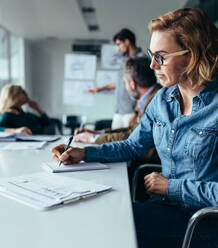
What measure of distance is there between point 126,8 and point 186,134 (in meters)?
2.95

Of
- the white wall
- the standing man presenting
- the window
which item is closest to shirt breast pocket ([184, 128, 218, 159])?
the standing man presenting

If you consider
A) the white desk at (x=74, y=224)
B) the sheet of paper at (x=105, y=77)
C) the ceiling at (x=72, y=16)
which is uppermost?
the ceiling at (x=72, y=16)

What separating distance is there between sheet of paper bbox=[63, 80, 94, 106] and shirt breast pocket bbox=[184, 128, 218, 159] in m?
3.51

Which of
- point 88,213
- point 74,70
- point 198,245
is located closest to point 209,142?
point 198,245

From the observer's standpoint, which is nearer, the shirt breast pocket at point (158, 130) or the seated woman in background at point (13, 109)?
the shirt breast pocket at point (158, 130)

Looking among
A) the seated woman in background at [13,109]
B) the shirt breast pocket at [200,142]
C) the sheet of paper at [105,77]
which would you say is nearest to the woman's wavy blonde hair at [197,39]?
the shirt breast pocket at [200,142]

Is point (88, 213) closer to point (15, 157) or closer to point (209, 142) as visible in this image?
point (209, 142)

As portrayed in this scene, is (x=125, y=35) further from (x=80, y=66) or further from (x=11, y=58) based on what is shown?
(x=11, y=58)

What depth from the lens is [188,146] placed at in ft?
3.16

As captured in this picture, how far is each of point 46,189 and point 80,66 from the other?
3490mm

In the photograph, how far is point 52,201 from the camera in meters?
0.68

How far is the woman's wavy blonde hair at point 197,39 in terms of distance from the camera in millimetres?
944

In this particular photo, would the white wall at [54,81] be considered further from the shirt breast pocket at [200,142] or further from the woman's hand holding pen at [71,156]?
the shirt breast pocket at [200,142]

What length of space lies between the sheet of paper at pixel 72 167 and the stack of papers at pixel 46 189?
8 centimetres
